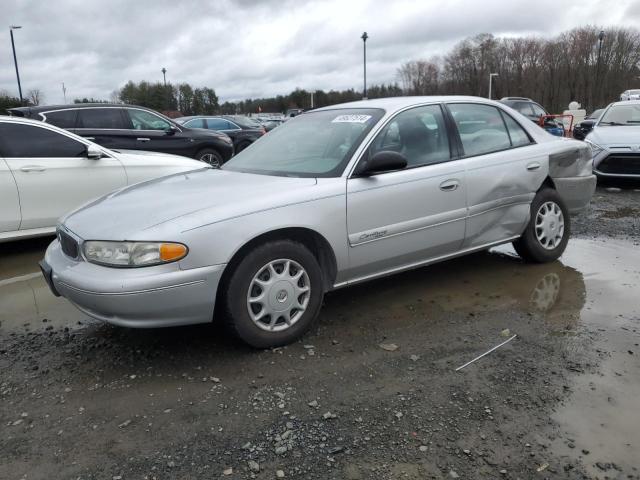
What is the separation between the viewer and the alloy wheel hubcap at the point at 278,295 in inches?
128

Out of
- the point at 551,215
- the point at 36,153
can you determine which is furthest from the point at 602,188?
the point at 36,153

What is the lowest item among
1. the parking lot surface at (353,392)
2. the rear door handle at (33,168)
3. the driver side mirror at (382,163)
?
the parking lot surface at (353,392)

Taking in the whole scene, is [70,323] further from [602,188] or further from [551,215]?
[602,188]

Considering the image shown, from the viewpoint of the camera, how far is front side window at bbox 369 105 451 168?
3915mm

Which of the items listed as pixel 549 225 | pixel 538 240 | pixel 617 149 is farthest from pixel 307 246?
pixel 617 149

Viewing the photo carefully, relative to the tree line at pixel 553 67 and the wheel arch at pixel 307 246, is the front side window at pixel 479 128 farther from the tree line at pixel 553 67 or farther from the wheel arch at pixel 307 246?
the tree line at pixel 553 67

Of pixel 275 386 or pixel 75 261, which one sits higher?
pixel 75 261

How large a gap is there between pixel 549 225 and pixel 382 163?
215 centimetres

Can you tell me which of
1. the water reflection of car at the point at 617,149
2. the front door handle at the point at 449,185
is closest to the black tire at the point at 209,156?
the water reflection of car at the point at 617,149

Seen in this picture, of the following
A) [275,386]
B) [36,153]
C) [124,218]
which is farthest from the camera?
[36,153]

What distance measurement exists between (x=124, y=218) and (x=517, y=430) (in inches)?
96.3

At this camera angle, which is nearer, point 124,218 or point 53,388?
point 53,388

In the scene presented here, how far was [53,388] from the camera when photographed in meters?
3.02

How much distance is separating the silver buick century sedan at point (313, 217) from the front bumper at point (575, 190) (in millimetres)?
21
